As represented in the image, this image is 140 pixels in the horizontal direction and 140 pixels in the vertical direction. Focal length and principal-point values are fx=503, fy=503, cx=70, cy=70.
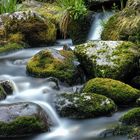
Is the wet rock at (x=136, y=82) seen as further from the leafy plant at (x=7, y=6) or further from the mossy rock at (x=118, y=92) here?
the leafy plant at (x=7, y=6)

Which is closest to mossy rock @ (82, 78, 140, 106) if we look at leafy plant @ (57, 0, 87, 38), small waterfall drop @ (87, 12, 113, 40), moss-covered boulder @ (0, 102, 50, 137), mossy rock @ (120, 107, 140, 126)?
mossy rock @ (120, 107, 140, 126)

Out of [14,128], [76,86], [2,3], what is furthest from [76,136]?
[2,3]

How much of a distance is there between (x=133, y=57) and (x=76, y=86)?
1.16 m

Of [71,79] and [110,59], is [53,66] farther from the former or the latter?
[110,59]

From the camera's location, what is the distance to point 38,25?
12.9 meters

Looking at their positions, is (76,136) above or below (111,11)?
below

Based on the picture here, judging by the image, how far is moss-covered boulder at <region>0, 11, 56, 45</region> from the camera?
42.0 feet

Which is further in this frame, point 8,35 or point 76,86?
point 8,35

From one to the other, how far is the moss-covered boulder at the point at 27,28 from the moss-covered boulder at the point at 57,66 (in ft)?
10.3

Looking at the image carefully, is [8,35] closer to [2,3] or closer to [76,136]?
[2,3]

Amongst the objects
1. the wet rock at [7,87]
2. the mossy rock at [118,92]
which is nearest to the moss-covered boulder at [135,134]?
the mossy rock at [118,92]

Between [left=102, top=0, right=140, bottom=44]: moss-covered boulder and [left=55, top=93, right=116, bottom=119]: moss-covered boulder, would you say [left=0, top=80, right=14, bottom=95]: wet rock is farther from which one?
[left=102, top=0, right=140, bottom=44]: moss-covered boulder

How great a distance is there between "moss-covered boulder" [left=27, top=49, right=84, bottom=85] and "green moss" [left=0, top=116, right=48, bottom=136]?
7.32 feet

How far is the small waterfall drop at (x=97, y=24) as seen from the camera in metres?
12.4
